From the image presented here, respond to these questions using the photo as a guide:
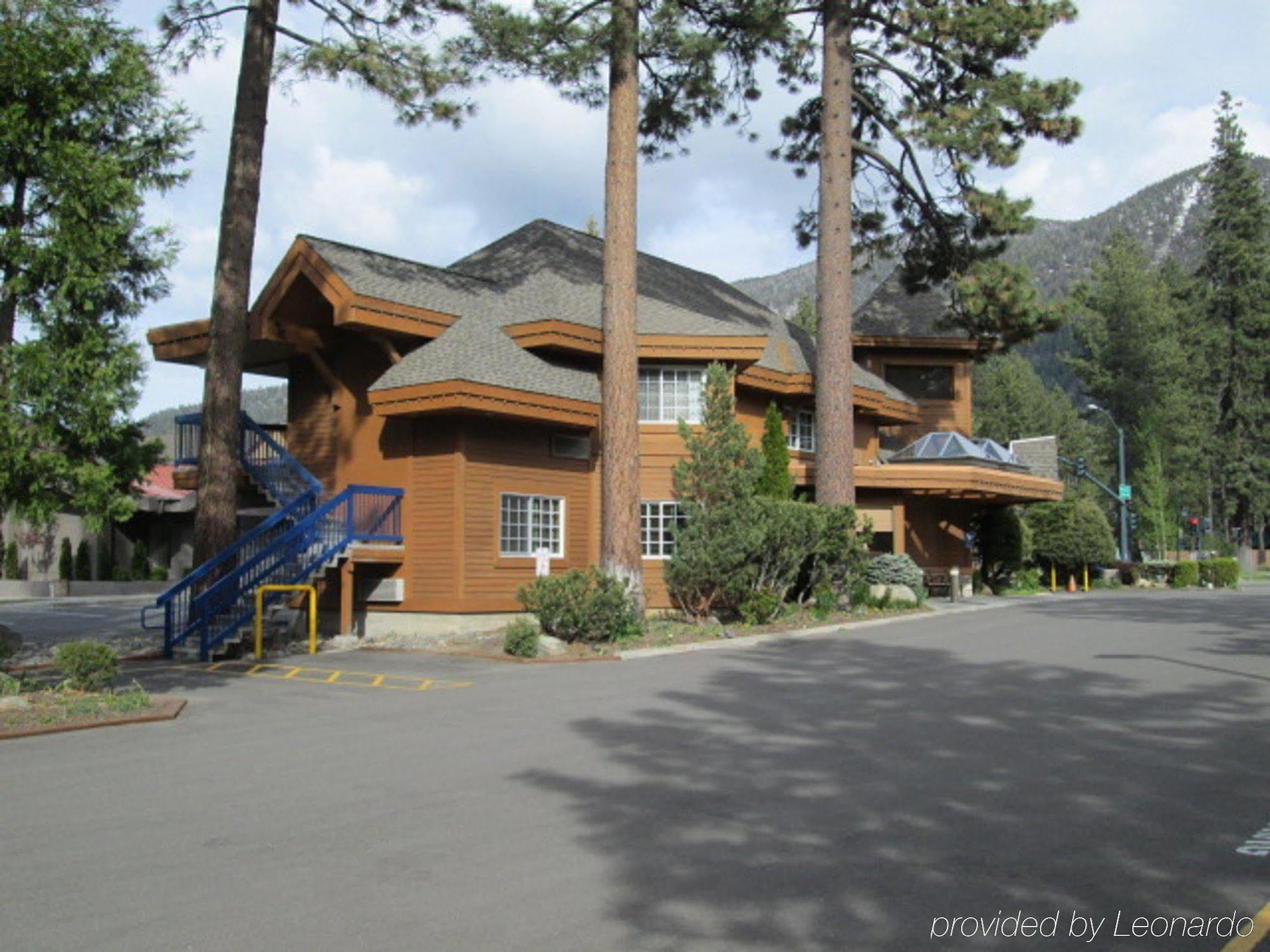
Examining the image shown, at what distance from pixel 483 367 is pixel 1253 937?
16665mm

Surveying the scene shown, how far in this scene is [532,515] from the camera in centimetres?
2188

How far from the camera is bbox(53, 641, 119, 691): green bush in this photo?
12775mm

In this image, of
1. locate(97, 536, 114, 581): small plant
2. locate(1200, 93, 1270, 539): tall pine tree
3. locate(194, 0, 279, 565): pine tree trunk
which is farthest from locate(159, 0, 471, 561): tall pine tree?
locate(1200, 93, 1270, 539): tall pine tree

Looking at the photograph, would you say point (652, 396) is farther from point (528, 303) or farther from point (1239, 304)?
point (1239, 304)

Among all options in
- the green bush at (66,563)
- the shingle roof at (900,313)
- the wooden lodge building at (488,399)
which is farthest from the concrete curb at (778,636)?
the green bush at (66,563)

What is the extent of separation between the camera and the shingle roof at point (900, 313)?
108ft

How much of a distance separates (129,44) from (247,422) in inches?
336

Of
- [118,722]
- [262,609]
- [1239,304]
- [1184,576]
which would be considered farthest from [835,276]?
[1239,304]

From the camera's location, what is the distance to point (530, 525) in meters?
21.7

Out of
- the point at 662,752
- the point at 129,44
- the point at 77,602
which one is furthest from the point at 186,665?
the point at 77,602

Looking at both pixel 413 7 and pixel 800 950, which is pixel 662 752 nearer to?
pixel 800 950

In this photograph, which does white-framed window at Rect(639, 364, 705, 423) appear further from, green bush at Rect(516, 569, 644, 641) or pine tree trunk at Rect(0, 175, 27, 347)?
pine tree trunk at Rect(0, 175, 27, 347)

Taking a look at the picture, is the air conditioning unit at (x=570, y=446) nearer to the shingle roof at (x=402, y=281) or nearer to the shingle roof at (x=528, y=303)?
the shingle roof at (x=528, y=303)

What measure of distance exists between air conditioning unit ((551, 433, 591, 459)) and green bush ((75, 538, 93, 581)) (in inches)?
964
